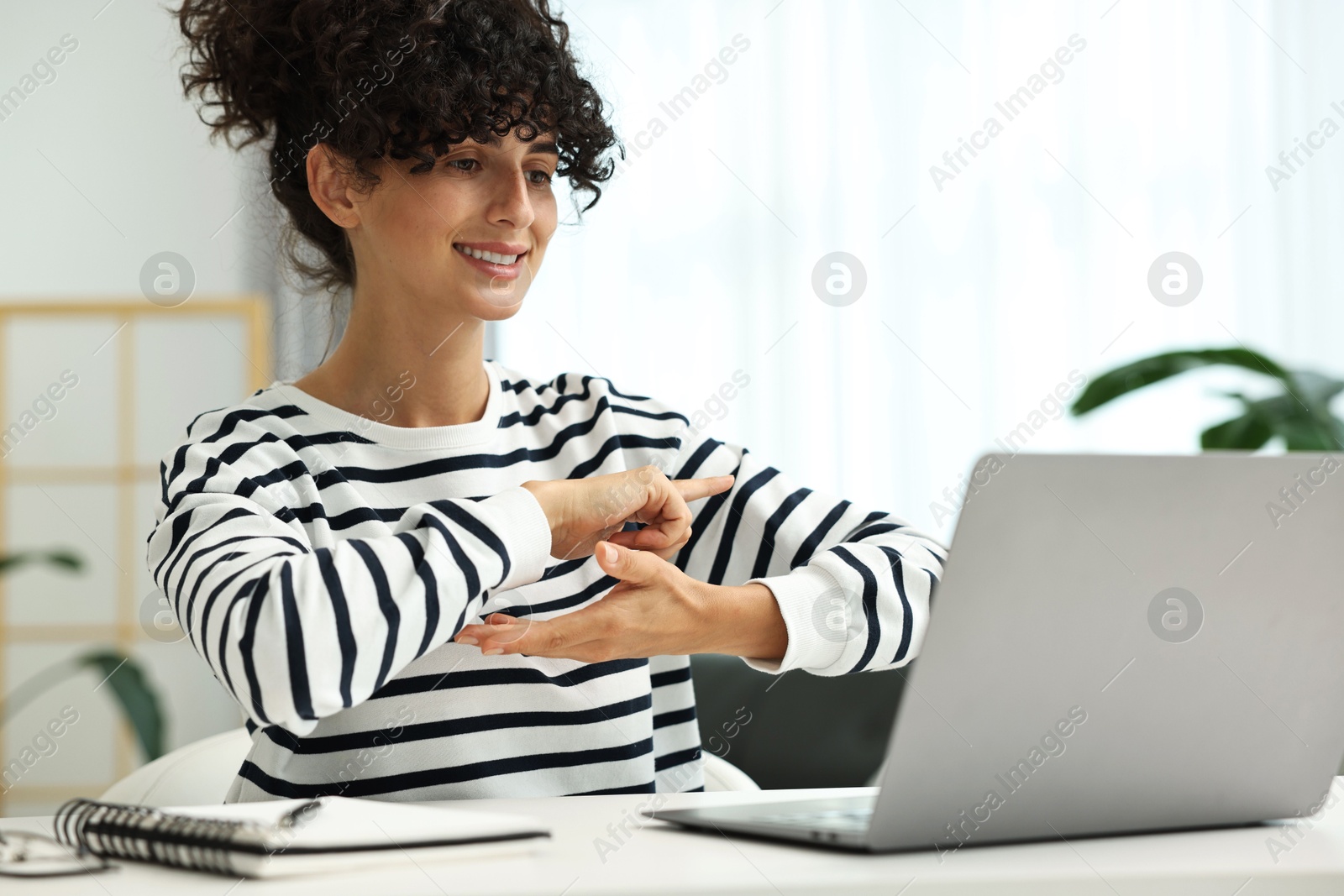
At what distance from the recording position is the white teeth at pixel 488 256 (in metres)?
1.15

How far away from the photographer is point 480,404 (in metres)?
1.25

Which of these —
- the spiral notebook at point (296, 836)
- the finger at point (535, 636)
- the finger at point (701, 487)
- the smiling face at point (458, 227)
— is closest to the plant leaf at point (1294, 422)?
the finger at point (701, 487)

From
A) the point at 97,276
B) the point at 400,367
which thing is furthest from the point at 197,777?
the point at 97,276

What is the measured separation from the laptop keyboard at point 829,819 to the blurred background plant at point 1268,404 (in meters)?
1.93

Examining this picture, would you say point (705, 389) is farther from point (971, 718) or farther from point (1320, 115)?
point (971, 718)

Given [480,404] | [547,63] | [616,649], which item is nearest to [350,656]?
[616,649]

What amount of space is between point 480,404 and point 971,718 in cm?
78

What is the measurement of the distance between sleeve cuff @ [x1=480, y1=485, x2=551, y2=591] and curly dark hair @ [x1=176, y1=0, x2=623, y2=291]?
1.35ft

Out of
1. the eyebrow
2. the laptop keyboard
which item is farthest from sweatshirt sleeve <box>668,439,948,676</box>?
the eyebrow

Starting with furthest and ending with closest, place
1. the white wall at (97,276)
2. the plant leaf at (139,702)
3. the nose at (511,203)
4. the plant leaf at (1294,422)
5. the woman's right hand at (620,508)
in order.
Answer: the white wall at (97,276), the plant leaf at (139,702), the plant leaf at (1294,422), the nose at (511,203), the woman's right hand at (620,508)

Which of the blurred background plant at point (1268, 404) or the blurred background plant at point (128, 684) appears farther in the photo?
the blurred background plant at point (128, 684)

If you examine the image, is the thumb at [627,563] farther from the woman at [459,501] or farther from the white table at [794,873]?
the white table at [794,873]

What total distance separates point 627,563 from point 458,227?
42 centimetres

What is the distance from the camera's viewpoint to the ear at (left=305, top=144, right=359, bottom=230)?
116 centimetres
